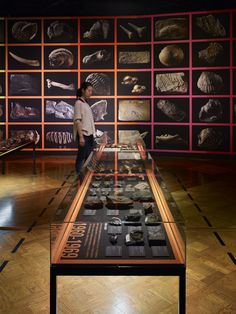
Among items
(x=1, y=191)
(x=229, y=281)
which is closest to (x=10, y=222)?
(x=1, y=191)

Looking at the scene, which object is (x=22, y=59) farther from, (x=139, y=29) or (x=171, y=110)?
(x=171, y=110)

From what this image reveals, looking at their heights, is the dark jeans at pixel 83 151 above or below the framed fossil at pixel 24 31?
below

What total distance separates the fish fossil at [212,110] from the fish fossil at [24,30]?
4264 mm

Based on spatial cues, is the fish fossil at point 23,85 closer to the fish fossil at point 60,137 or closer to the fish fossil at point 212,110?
the fish fossil at point 60,137

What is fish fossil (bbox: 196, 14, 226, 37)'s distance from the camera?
8.32 m

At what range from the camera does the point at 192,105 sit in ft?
28.5

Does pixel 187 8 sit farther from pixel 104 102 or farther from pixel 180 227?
pixel 180 227

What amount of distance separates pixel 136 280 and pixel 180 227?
3.33ft

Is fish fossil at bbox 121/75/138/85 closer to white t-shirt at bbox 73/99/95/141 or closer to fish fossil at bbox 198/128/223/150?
fish fossil at bbox 198/128/223/150

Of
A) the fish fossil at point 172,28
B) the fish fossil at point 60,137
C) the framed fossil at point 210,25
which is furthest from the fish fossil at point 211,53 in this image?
the fish fossil at point 60,137

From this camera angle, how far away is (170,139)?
885 centimetres

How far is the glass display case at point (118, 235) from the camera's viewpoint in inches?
63.6

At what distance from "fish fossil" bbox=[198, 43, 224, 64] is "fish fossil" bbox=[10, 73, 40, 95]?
12.5 feet

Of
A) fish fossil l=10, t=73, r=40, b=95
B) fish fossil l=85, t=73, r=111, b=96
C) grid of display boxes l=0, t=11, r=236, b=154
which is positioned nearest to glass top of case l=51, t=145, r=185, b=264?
grid of display boxes l=0, t=11, r=236, b=154
